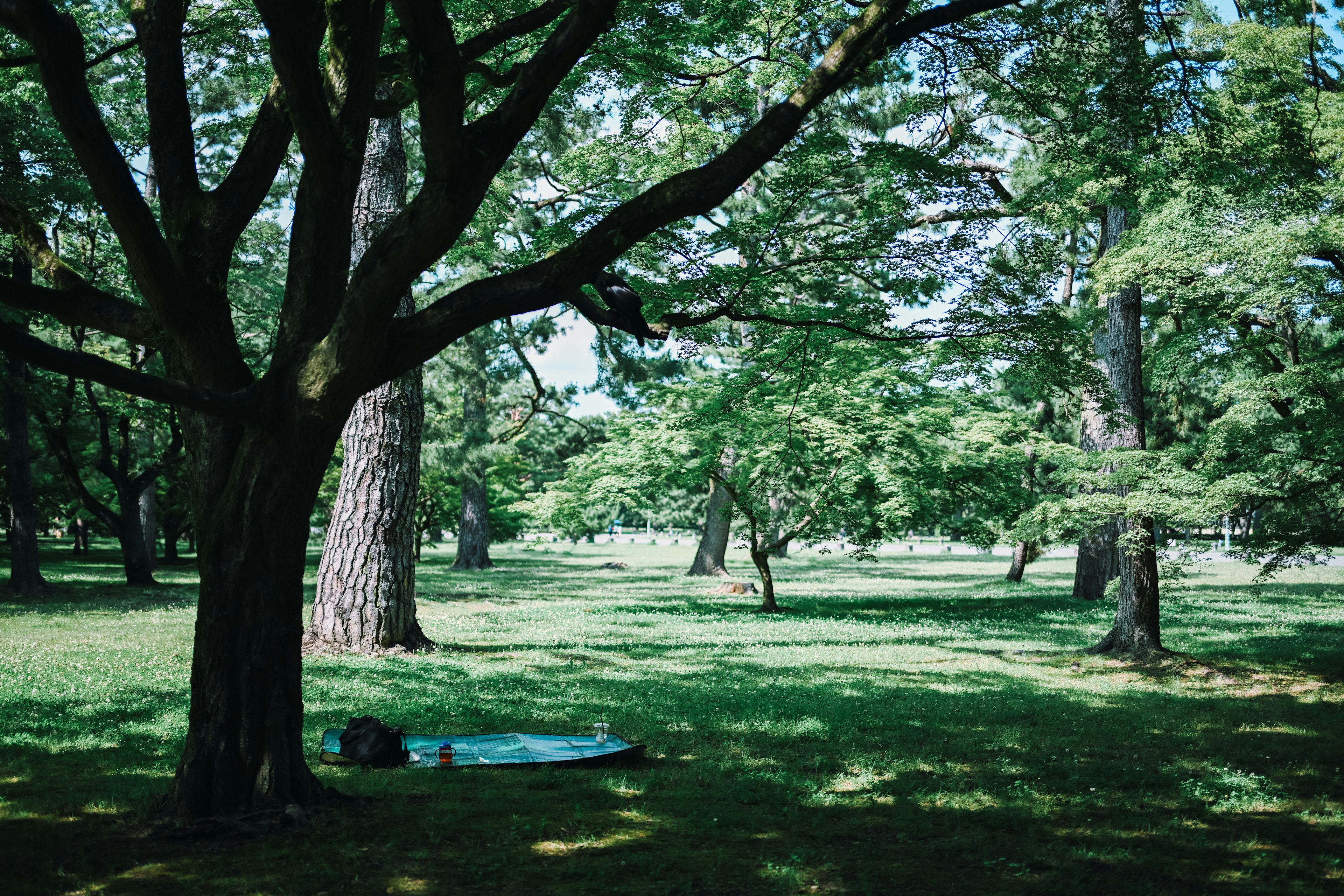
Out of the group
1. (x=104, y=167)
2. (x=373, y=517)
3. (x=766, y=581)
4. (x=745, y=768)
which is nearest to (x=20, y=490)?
(x=373, y=517)

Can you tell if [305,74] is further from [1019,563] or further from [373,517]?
[1019,563]

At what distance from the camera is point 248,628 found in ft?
17.1

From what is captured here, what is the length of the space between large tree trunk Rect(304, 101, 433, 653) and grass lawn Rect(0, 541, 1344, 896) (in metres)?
0.77

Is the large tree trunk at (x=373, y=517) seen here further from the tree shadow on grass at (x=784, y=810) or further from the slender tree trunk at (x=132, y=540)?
the slender tree trunk at (x=132, y=540)

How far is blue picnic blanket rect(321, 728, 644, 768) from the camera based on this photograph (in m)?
6.88

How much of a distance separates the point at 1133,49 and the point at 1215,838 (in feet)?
20.1

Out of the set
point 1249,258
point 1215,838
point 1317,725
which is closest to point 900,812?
point 1215,838

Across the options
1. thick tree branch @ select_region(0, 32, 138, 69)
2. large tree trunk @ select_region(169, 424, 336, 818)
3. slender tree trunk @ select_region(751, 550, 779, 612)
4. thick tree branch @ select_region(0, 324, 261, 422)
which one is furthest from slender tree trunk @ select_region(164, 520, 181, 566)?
thick tree branch @ select_region(0, 324, 261, 422)

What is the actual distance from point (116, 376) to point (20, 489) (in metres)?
17.8

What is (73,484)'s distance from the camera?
67.0ft

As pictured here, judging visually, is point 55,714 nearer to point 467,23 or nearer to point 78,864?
point 78,864

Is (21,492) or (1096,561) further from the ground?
(21,492)

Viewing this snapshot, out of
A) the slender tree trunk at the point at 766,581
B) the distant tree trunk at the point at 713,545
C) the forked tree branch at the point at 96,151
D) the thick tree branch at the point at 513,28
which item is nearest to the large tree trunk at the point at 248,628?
the forked tree branch at the point at 96,151

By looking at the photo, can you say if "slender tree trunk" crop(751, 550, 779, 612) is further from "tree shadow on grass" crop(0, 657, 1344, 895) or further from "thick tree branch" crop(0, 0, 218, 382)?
"thick tree branch" crop(0, 0, 218, 382)
